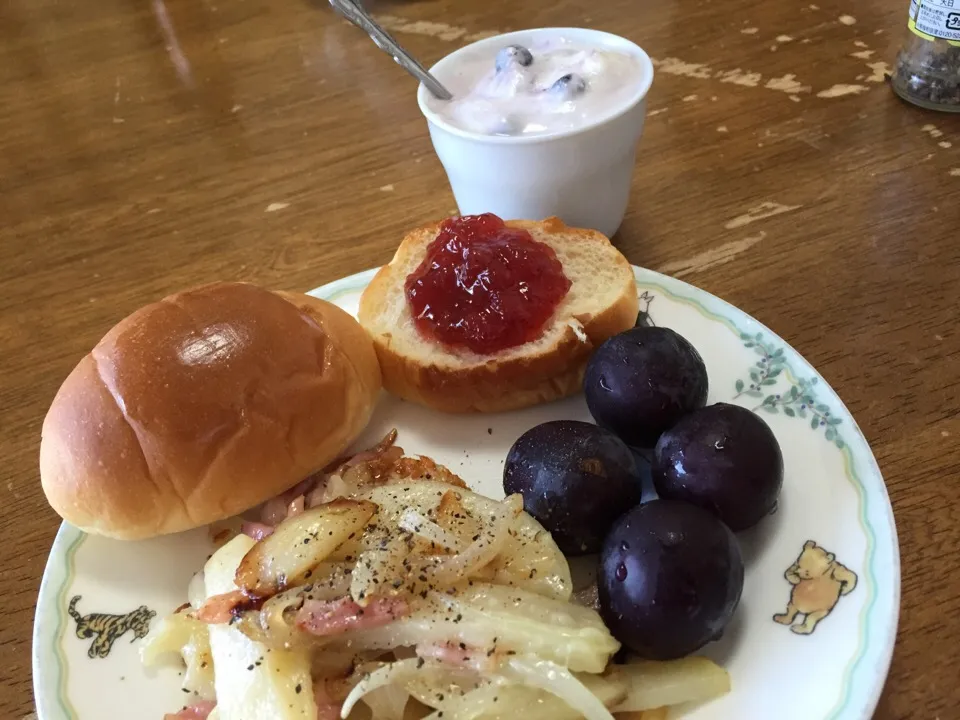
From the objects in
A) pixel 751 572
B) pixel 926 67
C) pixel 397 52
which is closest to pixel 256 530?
pixel 751 572

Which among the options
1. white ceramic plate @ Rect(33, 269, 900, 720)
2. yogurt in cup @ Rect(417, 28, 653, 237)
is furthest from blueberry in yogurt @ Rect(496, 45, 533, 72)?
white ceramic plate @ Rect(33, 269, 900, 720)

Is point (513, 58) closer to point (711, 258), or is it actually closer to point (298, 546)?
point (711, 258)

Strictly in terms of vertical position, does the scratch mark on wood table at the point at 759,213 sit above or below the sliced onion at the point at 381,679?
below

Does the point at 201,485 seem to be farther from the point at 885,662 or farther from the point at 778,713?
the point at 885,662

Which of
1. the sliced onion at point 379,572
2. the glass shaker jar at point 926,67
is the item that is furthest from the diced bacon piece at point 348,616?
the glass shaker jar at point 926,67

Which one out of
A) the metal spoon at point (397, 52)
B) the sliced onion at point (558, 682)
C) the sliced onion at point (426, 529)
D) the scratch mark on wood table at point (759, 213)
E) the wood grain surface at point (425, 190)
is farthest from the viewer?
the scratch mark on wood table at point (759, 213)

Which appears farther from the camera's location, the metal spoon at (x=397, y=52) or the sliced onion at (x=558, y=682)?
the metal spoon at (x=397, y=52)

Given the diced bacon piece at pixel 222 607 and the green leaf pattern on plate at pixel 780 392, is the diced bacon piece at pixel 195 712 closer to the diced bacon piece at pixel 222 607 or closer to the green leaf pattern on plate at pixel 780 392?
the diced bacon piece at pixel 222 607
